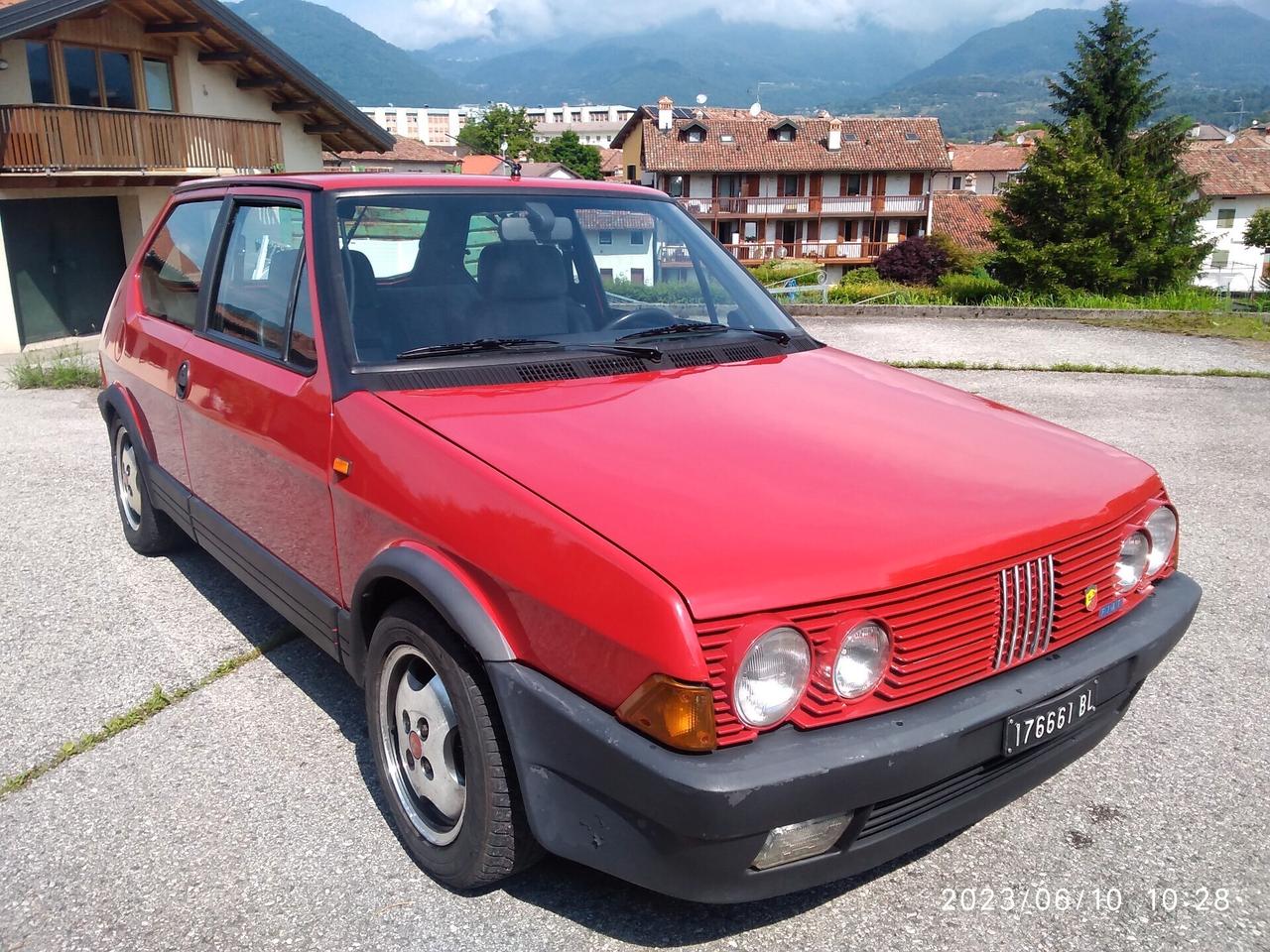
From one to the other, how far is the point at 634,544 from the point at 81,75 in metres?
21.6

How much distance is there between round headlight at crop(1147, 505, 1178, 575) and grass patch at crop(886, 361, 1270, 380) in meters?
7.66

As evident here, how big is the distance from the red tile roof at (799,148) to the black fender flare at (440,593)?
71883mm

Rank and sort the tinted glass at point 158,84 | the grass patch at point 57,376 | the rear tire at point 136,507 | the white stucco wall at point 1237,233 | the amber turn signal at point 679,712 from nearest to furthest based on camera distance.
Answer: the amber turn signal at point 679,712 < the rear tire at point 136,507 < the grass patch at point 57,376 < the tinted glass at point 158,84 < the white stucco wall at point 1237,233

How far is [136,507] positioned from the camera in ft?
17.6

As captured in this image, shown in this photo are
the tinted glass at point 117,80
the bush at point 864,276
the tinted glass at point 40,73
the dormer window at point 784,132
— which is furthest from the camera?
the dormer window at point 784,132

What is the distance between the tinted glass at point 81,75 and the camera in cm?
1923

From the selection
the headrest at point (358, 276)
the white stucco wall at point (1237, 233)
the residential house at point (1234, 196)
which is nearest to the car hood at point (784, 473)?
the headrest at point (358, 276)

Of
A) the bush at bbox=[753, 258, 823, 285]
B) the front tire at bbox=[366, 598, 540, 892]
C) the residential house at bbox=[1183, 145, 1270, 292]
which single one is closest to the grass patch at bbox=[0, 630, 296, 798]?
the front tire at bbox=[366, 598, 540, 892]

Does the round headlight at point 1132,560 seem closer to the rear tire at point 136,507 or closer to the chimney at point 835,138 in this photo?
the rear tire at point 136,507

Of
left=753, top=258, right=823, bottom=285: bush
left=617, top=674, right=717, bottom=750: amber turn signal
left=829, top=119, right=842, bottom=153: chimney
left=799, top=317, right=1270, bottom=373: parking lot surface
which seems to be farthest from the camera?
left=829, top=119, right=842, bottom=153: chimney

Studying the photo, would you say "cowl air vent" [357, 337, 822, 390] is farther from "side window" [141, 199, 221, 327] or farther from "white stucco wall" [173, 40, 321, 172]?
"white stucco wall" [173, 40, 321, 172]

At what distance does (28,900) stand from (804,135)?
253 feet

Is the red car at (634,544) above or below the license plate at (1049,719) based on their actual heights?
above

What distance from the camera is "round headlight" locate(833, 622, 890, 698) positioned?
2264 millimetres
